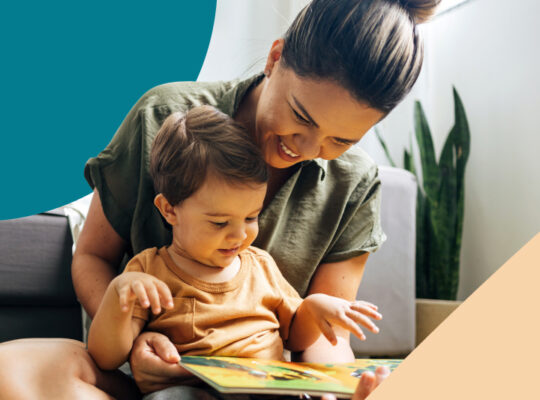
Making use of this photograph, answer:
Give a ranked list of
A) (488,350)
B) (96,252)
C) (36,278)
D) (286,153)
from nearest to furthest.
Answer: (488,350) < (286,153) < (96,252) < (36,278)

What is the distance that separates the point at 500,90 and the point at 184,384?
1629 millimetres

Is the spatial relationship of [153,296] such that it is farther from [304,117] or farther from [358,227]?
[358,227]

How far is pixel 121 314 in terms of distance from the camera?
73 cm

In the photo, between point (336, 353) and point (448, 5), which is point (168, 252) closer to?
point (336, 353)

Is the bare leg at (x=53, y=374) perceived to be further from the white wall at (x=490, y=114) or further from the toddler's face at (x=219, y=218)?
the white wall at (x=490, y=114)

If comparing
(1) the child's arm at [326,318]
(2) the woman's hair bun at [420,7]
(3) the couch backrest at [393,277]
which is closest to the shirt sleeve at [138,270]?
(1) the child's arm at [326,318]

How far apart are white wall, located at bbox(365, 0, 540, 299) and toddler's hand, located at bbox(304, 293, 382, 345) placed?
124 centimetres

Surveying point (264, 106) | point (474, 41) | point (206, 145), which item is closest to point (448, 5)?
point (474, 41)

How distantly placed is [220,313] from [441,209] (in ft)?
4.47

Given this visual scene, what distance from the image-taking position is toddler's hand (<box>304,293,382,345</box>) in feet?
2.43

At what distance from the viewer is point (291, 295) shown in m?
0.94

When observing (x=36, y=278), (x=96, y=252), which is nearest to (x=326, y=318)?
(x=96, y=252)

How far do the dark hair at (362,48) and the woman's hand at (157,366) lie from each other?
43cm

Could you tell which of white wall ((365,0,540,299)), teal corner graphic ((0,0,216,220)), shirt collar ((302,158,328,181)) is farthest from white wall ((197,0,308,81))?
white wall ((365,0,540,299))
